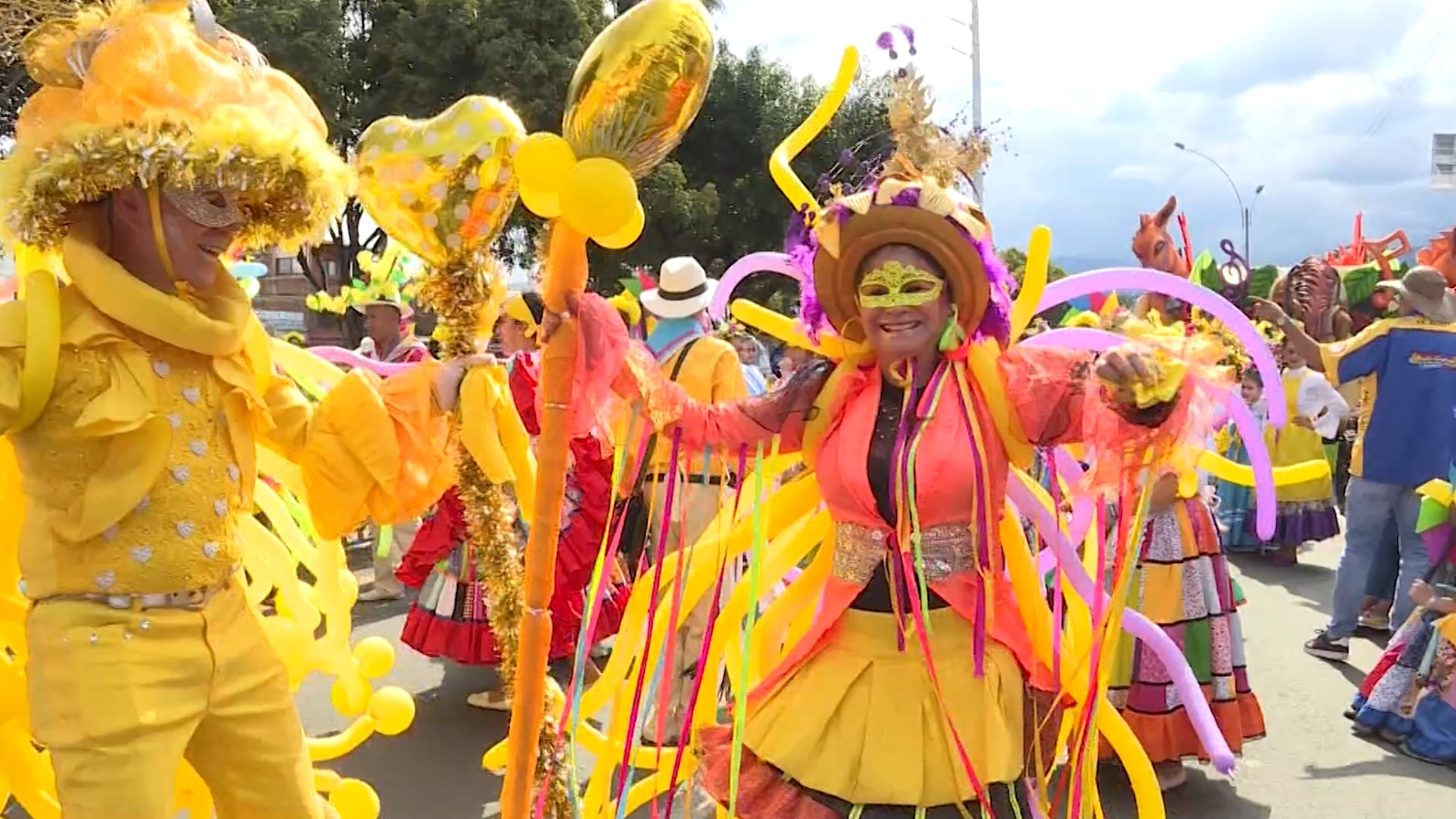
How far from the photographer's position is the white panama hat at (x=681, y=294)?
4.93 metres

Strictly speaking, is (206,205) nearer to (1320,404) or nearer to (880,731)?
(880,731)

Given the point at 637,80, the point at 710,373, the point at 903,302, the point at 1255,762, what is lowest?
the point at 1255,762

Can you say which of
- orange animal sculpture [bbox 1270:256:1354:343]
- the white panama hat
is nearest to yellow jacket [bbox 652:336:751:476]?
the white panama hat

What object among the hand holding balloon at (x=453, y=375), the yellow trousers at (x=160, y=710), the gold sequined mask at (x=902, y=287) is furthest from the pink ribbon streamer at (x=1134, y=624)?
the yellow trousers at (x=160, y=710)

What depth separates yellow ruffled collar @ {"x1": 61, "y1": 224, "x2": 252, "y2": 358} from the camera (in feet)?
7.17

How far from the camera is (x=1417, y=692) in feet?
15.5

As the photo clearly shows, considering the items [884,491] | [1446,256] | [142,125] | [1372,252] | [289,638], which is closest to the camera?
[142,125]

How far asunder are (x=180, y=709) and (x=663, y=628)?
1.21 m

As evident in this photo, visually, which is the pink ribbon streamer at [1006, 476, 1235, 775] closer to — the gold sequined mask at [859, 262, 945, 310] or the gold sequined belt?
the gold sequined belt

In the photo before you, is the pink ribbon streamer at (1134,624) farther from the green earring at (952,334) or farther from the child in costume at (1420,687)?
the child in costume at (1420,687)

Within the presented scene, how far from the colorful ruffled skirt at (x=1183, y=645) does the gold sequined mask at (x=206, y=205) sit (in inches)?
130

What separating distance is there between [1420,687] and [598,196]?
15.1ft

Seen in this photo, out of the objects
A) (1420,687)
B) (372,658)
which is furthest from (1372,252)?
(372,658)

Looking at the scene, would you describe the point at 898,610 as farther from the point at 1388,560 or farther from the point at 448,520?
the point at 1388,560
